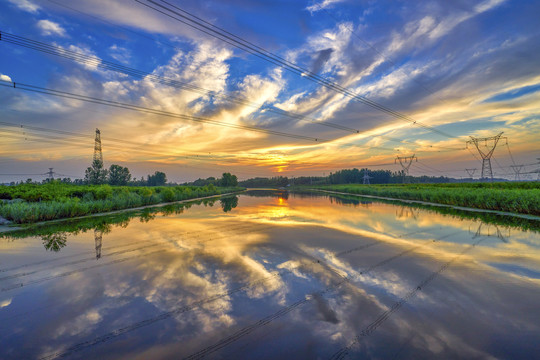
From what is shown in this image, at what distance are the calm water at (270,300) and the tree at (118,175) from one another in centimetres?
7105

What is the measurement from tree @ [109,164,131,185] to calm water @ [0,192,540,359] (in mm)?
71048

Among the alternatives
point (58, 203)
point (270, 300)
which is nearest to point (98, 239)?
point (58, 203)

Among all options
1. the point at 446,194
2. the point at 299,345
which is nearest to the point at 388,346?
the point at 299,345

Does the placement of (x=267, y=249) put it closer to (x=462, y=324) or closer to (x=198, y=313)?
(x=198, y=313)

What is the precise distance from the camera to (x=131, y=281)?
5926 millimetres

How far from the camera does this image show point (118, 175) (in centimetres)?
7956

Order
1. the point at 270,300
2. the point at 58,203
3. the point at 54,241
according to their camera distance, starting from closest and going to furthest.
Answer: the point at 270,300 < the point at 54,241 < the point at 58,203

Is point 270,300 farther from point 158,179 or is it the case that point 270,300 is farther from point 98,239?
point 158,179

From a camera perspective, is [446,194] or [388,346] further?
[446,194]

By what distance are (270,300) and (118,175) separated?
91912 millimetres

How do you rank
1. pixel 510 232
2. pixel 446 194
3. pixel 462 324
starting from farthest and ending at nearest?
pixel 446 194 < pixel 510 232 < pixel 462 324

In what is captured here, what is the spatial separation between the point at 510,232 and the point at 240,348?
1520cm

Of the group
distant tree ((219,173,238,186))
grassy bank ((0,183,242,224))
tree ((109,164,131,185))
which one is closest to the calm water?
grassy bank ((0,183,242,224))

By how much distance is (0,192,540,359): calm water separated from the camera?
3.52 meters
